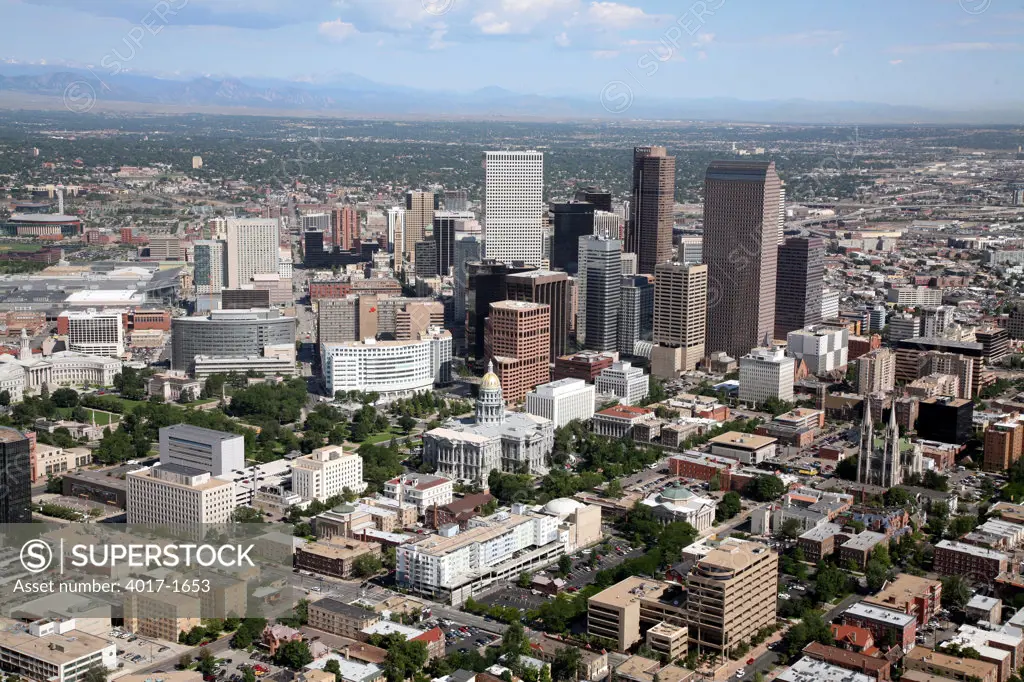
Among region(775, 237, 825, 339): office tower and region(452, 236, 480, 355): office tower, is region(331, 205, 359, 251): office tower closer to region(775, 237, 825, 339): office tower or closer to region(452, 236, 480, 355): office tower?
region(452, 236, 480, 355): office tower

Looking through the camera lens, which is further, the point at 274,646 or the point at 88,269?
the point at 88,269

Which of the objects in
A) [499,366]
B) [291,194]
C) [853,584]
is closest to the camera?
[853,584]

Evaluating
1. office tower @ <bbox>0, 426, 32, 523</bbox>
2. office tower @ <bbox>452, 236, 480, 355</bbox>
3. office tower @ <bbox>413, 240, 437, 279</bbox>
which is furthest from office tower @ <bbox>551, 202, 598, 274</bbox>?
office tower @ <bbox>0, 426, 32, 523</bbox>

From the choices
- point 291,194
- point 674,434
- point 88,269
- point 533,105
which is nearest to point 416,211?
point 88,269

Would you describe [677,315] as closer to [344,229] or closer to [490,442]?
[490,442]

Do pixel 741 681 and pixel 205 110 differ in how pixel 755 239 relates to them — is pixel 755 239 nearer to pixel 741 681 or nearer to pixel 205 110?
pixel 741 681

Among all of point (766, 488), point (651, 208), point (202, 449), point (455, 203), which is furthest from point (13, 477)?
point (455, 203)

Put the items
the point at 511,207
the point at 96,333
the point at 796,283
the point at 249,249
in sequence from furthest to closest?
the point at 249,249 < the point at 511,207 < the point at 796,283 < the point at 96,333
